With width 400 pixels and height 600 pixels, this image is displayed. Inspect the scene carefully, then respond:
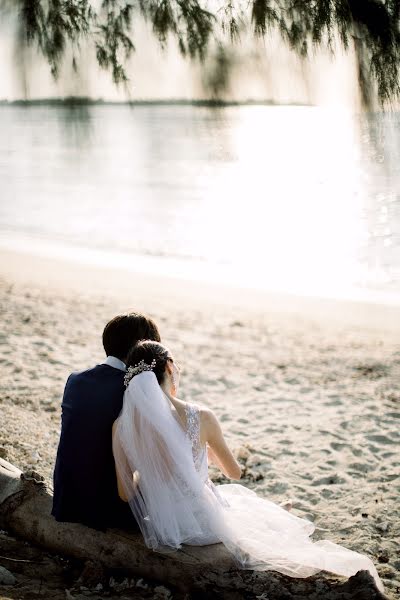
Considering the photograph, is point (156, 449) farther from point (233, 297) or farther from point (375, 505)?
point (233, 297)

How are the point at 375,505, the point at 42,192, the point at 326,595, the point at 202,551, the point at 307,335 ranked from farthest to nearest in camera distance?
1. the point at 42,192
2. the point at 307,335
3. the point at 375,505
4. the point at 202,551
5. the point at 326,595

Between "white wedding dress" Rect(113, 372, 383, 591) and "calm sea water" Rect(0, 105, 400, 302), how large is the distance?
108 cm

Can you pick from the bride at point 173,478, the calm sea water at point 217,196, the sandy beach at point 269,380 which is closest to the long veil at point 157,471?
the bride at point 173,478

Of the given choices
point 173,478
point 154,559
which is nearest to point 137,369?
point 173,478

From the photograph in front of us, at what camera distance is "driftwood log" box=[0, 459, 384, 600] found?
2.80 m

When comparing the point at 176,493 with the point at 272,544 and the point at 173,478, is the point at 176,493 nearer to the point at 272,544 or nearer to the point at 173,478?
the point at 173,478

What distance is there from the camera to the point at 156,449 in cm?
292

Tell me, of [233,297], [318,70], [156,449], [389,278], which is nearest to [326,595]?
[156,449]

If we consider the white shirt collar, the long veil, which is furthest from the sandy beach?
the white shirt collar

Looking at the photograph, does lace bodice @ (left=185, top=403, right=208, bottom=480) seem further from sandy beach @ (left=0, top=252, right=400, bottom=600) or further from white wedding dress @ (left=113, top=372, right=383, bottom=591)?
sandy beach @ (left=0, top=252, right=400, bottom=600)

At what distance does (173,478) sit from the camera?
2980mm

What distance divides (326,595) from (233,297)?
8849 mm

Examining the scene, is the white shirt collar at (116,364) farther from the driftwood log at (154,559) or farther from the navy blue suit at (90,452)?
the driftwood log at (154,559)

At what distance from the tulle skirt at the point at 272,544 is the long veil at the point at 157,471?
0.32 feet
